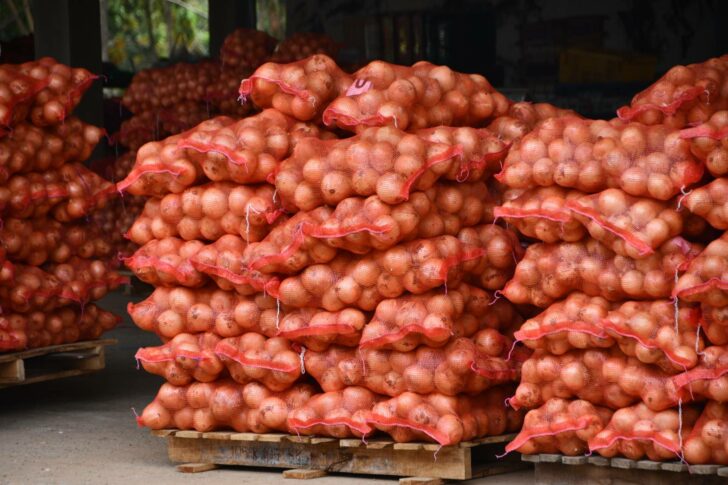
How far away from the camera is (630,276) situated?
568cm

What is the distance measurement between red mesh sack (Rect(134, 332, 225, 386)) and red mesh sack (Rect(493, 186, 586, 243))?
5.73ft

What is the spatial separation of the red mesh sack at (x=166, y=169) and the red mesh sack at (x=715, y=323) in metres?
2.84

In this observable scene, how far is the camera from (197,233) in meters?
6.92

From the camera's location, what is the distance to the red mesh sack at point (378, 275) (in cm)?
617

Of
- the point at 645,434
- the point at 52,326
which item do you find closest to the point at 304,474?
the point at 645,434

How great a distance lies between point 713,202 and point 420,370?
1659 millimetres

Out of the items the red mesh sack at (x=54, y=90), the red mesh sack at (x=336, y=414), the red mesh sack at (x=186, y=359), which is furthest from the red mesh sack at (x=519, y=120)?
the red mesh sack at (x=54, y=90)

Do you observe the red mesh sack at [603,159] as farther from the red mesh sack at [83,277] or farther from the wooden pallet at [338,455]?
the red mesh sack at [83,277]

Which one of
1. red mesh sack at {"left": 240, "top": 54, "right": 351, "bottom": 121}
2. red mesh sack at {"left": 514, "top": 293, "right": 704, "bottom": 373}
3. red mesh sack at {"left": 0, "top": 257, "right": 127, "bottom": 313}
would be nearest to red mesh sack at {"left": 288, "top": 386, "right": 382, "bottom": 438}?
red mesh sack at {"left": 514, "top": 293, "right": 704, "bottom": 373}

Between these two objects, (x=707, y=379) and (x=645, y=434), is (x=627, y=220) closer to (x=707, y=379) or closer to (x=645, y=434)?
(x=707, y=379)

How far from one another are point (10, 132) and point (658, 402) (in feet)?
15.9

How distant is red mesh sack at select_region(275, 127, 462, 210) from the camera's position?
20.2 ft

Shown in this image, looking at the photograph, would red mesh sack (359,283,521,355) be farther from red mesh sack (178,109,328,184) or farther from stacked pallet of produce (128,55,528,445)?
red mesh sack (178,109,328,184)

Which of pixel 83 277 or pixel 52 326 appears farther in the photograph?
pixel 83 277
